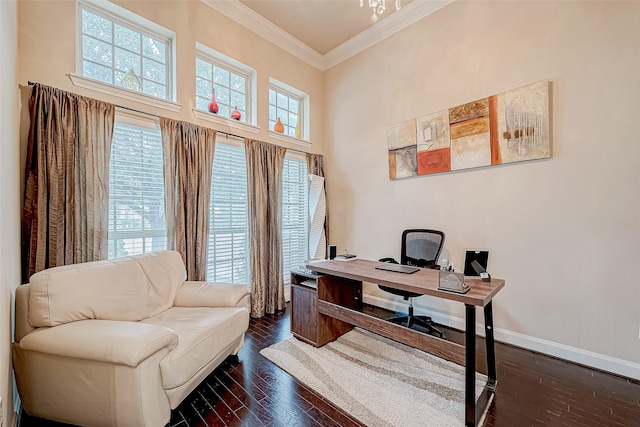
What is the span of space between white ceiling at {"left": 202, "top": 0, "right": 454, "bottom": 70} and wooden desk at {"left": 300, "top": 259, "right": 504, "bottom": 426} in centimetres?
299

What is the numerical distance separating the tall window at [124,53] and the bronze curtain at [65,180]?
428mm

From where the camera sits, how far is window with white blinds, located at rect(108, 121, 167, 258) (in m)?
2.31

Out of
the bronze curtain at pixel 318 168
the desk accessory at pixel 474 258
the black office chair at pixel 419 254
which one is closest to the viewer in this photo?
the desk accessory at pixel 474 258

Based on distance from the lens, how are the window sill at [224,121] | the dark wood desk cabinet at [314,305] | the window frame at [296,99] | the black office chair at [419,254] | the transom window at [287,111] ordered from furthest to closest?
the transom window at [287,111] → the window frame at [296,99] → the window sill at [224,121] → the black office chair at [419,254] → the dark wood desk cabinet at [314,305]

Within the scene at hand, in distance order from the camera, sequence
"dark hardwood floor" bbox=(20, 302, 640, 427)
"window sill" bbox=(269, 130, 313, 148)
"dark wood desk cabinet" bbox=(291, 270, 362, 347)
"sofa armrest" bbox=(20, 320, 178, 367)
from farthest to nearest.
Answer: "window sill" bbox=(269, 130, 313, 148) → "dark wood desk cabinet" bbox=(291, 270, 362, 347) → "dark hardwood floor" bbox=(20, 302, 640, 427) → "sofa armrest" bbox=(20, 320, 178, 367)

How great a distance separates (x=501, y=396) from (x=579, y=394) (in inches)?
21.9

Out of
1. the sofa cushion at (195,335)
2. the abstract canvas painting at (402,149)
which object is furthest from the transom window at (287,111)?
the sofa cushion at (195,335)

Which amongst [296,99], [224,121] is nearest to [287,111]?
[296,99]

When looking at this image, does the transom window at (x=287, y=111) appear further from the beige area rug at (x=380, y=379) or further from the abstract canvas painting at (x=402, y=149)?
the beige area rug at (x=380, y=379)

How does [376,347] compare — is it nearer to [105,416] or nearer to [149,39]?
[105,416]

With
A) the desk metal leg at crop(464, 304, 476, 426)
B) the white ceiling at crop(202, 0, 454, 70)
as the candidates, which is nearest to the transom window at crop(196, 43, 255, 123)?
the white ceiling at crop(202, 0, 454, 70)

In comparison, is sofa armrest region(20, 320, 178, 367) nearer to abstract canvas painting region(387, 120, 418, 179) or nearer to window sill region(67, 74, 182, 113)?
window sill region(67, 74, 182, 113)

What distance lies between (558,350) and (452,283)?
162 centimetres

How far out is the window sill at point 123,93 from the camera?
2135mm
